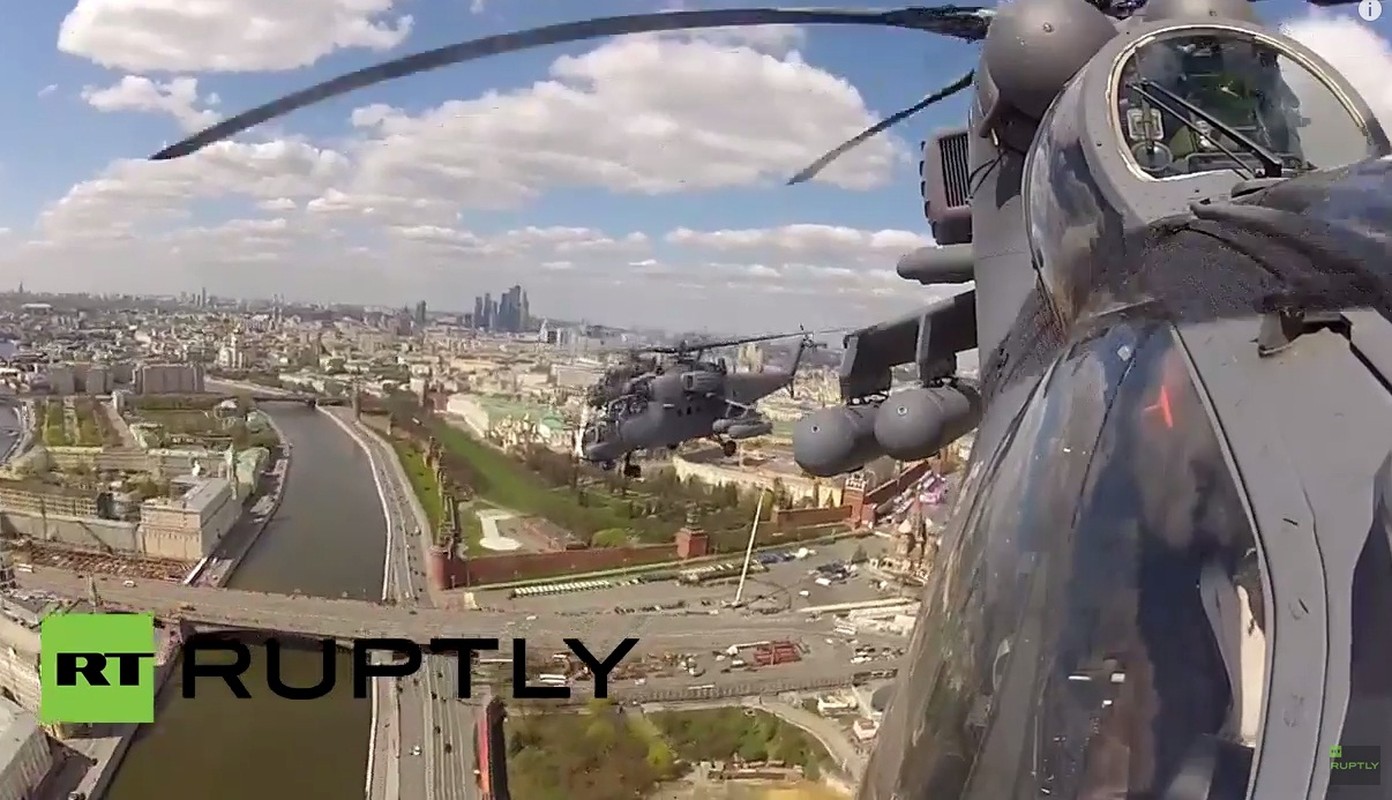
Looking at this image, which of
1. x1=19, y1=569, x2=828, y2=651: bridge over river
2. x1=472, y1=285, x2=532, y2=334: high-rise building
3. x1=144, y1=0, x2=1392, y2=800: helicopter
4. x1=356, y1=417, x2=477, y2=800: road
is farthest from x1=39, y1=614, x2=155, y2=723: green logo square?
x1=472, y1=285, x2=532, y2=334: high-rise building

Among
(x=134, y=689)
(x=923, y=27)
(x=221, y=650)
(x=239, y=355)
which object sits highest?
(x=923, y=27)

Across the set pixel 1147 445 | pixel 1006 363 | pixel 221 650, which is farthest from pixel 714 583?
pixel 1147 445

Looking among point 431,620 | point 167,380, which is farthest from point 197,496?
point 167,380

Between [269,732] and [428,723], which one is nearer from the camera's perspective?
[428,723]

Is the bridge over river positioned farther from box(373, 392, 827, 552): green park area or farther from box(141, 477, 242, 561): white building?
A: box(373, 392, 827, 552): green park area

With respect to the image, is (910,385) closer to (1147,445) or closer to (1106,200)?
(1106,200)

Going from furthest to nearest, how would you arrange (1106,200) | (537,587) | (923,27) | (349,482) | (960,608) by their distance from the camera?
1. (349,482)
2. (537,587)
3. (923,27)
4. (1106,200)
5. (960,608)

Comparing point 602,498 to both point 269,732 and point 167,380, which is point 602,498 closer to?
point 269,732
